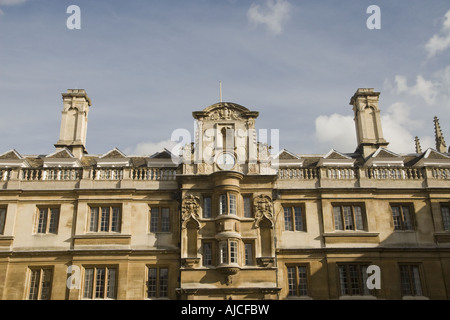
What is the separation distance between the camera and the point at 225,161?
28.5 metres

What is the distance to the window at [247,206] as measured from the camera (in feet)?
90.7

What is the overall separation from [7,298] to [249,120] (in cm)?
1684

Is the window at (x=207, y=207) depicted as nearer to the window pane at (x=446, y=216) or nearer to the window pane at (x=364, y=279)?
the window pane at (x=364, y=279)

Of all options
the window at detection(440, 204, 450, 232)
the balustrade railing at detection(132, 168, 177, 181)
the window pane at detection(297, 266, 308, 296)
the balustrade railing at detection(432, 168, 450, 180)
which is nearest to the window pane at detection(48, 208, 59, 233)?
the balustrade railing at detection(132, 168, 177, 181)

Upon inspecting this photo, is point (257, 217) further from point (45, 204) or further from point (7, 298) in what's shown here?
point (7, 298)

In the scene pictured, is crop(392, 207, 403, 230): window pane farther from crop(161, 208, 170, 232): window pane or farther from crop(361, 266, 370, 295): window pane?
crop(161, 208, 170, 232): window pane

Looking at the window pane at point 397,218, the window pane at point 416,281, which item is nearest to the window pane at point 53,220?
the window pane at point 397,218

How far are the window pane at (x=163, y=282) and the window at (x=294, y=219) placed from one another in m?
7.25

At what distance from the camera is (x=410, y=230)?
28.2 metres
